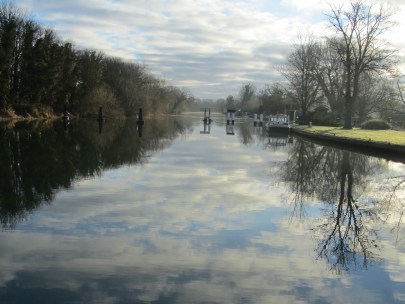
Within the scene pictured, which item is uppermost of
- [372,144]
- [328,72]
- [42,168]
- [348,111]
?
[328,72]

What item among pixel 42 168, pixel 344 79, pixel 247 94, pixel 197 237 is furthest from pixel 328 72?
pixel 247 94

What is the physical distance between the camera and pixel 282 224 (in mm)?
8562

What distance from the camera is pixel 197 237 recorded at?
293 inches

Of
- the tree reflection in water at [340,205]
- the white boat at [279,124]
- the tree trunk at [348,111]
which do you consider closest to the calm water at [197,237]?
the tree reflection in water at [340,205]

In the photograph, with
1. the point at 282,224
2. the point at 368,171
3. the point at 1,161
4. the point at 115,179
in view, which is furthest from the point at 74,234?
the point at 368,171

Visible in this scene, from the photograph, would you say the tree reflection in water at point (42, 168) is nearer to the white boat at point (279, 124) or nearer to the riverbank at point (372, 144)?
the riverbank at point (372, 144)

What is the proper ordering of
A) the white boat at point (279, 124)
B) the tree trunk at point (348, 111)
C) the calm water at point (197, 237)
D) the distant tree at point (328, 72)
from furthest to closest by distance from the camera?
the distant tree at point (328, 72) → the white boat at point (279, 124) → the tree trunk at point (348, 111) → the calm water at point (197, 237)

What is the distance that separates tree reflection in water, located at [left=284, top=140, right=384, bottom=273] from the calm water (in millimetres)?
32

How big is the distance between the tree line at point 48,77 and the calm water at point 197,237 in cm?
3452

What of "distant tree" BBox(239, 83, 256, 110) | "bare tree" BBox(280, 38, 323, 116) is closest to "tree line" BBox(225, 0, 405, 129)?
"bare tree" BBox(280, 38, 323, 116)

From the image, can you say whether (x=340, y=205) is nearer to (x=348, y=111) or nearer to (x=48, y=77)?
(x=348, y=111)

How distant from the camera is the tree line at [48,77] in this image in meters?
45.5

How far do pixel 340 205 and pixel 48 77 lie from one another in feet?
148

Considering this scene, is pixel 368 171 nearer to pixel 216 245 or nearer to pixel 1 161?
pixel 216 245
